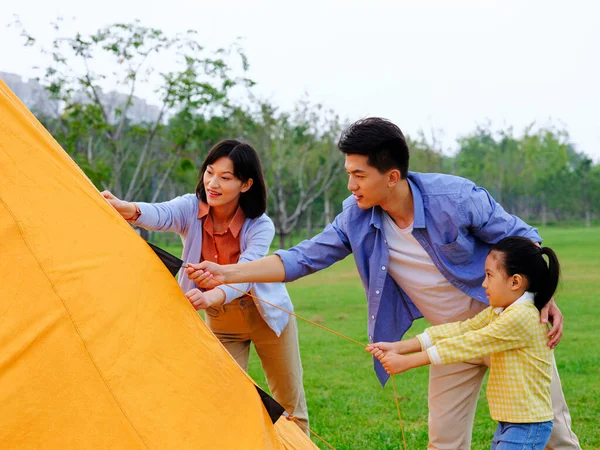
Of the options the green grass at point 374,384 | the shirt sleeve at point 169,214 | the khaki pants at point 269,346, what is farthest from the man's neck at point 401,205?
the shirt sleeve at point 169,214

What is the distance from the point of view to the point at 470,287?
3.94 meters

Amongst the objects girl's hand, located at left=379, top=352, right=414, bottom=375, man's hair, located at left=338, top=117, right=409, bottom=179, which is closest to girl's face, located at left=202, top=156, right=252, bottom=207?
man's hair, located at left=338, top=117, right=409, bottom=179

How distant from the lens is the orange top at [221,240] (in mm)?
4500

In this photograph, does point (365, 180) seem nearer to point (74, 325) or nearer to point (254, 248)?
point (254, 248)

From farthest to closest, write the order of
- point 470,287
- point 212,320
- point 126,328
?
point 212,320 → point 470,287 → point 126,328

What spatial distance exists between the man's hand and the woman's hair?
167 cm

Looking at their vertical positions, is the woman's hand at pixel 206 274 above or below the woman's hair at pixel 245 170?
below

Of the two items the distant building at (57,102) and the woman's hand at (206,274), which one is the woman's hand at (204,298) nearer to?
the woman's hand at (206,274)

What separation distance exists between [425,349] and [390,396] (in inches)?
140

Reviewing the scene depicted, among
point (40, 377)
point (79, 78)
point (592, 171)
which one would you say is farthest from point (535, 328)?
point (592, 171)

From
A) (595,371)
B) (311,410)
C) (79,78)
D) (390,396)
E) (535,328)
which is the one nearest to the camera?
(535,328)

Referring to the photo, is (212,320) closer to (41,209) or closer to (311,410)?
(41,209)

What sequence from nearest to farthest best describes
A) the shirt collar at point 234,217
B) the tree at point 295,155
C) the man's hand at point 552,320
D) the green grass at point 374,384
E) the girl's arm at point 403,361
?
the girl's arm at point 403,361 < the man's hand at point 552,320 < the shirt collar at point 234,217 < the green grass at point 374,384 < the tree at point 295,155

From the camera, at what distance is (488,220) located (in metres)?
3.88
